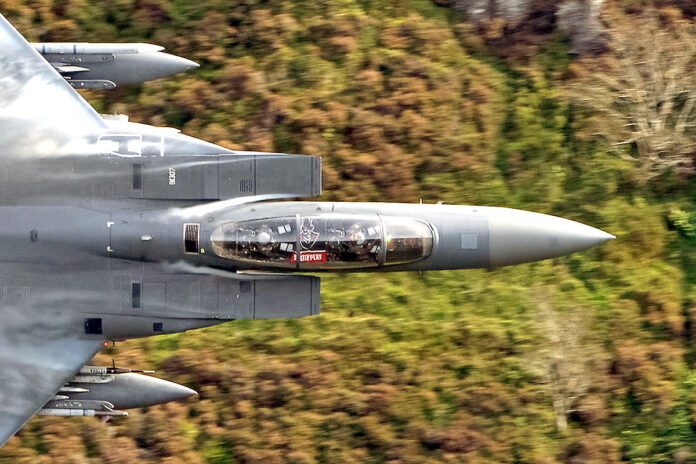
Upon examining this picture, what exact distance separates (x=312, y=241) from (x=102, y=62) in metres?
4.90

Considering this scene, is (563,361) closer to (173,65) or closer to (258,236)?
(258,236)

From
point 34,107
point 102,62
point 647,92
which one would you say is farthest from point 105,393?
point 647,92

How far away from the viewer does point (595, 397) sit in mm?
15781

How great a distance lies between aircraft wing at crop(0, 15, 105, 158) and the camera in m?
13.5

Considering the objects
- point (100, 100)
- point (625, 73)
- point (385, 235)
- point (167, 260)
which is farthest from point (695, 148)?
point (100, 100)

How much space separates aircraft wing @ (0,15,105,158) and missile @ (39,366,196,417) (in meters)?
3.62

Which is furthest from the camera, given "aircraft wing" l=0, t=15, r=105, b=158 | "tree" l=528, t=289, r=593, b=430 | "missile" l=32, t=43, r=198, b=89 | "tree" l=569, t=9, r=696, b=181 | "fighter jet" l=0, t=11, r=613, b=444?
"tree" l=569, t=9, r=696, b=181

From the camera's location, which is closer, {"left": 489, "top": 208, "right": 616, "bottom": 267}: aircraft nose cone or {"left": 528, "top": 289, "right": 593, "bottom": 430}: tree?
{"left": 489, "top": 208, "right": 616, "bottom": 267}: aircraft nose cone

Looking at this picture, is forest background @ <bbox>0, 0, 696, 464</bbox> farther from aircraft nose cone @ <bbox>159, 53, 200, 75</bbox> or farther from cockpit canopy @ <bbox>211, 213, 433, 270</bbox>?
cockpit canopy @ <bbox>211, 213, 433, 270</bbox>

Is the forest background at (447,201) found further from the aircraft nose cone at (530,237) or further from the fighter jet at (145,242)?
the aircraft nose cone at (530,237)

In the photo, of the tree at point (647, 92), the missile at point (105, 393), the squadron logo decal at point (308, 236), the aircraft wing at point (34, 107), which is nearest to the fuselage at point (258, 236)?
the squadron logo decal at point (308, 236)

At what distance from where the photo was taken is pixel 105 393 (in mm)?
13664

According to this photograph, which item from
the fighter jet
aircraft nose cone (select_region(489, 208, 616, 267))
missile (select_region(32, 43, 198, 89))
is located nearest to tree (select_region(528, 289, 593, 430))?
aircraft nose cone (select_region(489, 208, 616, 267))

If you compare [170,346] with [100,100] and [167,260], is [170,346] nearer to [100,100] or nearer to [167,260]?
[167,260]
